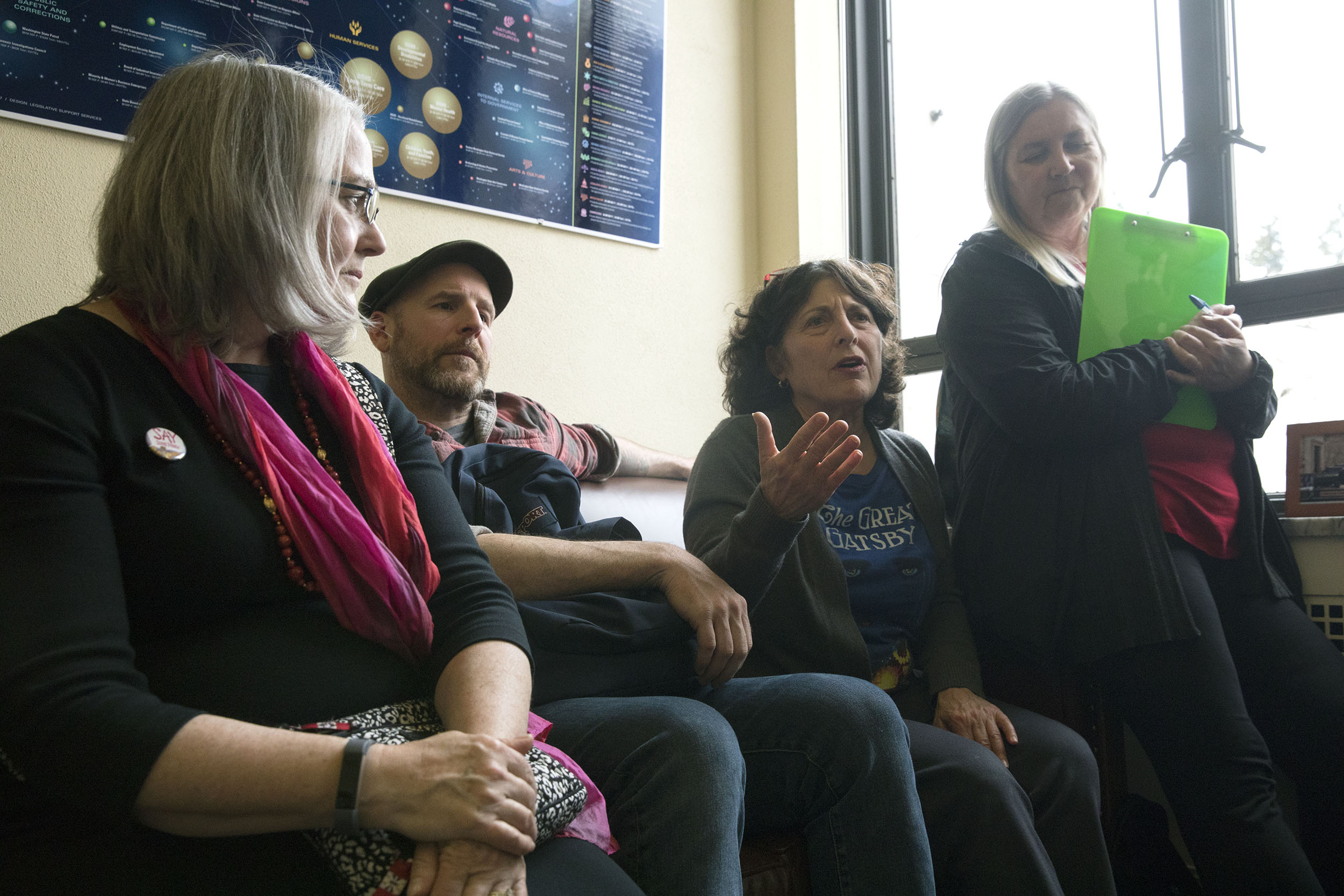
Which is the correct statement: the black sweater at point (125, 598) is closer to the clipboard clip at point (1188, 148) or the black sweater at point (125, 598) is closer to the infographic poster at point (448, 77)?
the infographic poster at point (448, 77)

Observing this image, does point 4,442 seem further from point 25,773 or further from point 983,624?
point 983,624

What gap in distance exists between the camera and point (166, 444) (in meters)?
0.80

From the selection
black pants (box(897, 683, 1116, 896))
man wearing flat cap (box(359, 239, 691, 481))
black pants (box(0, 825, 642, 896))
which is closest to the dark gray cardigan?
black pants (box(897, 683, 1116, 896))

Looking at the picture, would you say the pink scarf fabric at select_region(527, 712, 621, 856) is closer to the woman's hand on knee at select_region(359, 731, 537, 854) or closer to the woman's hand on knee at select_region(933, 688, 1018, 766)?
the woman's hand on knee at select_region(359, 731, 537, 854)

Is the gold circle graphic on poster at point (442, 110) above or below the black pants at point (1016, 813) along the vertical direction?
above

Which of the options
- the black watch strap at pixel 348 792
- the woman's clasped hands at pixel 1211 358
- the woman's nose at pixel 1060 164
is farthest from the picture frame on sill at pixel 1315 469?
the black watch strap at pixel 348 792

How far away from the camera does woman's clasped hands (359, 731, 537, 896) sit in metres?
0.71

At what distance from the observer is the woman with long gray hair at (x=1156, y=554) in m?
1.27

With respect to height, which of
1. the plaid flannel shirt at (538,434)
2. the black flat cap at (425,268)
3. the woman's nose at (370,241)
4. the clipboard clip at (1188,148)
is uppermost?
the clipboard clip at (1188,148)

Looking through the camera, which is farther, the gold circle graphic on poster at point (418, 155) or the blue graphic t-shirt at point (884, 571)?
the gold circle graphic on poster at point (418, 155)

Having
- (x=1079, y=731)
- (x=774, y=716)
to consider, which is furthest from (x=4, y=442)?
(x=1079, y=731)

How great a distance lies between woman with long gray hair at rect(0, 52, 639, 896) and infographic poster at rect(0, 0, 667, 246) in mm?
1165

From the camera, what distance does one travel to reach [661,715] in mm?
1026

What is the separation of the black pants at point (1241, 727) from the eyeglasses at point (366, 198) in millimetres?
1198
